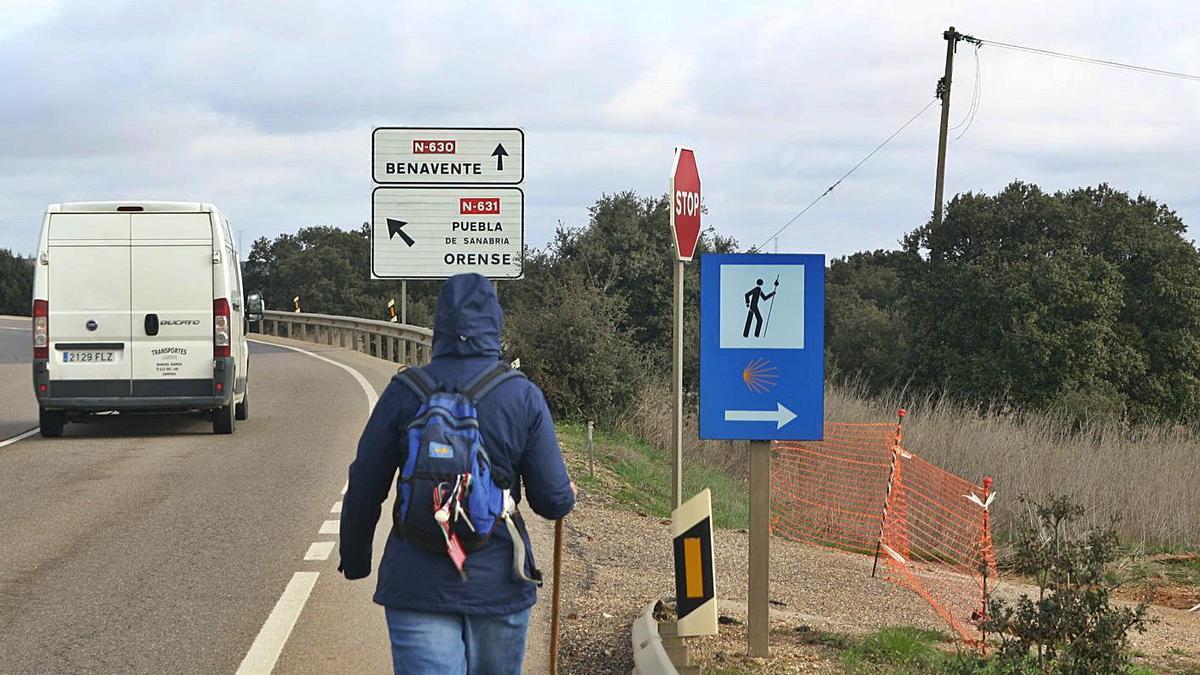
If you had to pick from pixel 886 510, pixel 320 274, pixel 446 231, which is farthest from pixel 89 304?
pixel 320 274

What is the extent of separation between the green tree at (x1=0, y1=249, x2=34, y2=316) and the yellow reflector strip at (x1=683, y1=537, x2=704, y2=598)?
9732 cm

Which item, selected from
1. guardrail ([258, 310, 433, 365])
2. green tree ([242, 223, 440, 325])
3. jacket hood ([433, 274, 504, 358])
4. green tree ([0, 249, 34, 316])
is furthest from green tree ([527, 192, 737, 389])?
green tree ([0, 249, 34, 316])

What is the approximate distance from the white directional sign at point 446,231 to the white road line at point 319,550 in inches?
207

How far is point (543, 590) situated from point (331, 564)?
1.55 meters

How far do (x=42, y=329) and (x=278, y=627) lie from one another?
32.6ft

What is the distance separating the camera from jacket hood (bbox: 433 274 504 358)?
426cm

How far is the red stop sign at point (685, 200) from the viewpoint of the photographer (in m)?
8.26

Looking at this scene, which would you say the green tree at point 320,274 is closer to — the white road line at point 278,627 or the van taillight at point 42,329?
the van taillight at point 42,329

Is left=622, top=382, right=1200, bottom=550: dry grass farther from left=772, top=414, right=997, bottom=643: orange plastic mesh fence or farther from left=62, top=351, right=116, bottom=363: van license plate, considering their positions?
left=62, top=351, right=116, bottom=363: van license plate

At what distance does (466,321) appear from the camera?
14.0 ft

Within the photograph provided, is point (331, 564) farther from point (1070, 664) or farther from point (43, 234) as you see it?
point (43, 234)

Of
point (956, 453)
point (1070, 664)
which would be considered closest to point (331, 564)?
point (1070, 664)

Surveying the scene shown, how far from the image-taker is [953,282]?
45.7 m

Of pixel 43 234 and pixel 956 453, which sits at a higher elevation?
pixel 43 234
